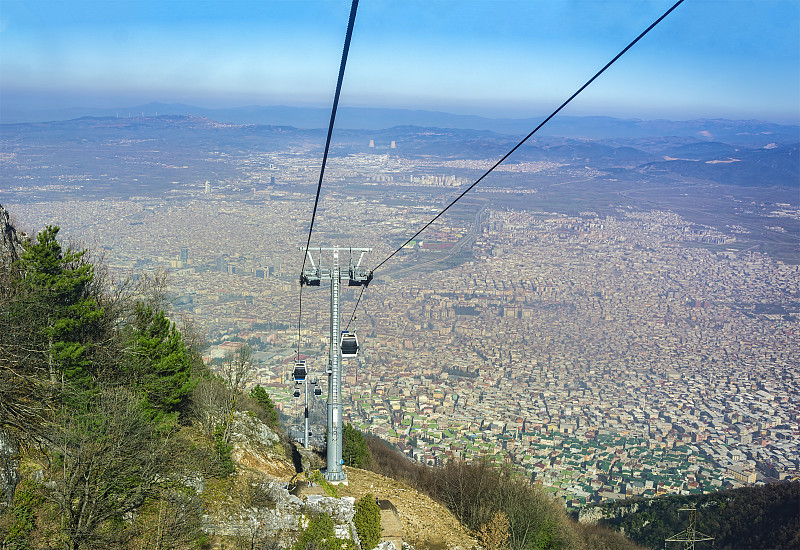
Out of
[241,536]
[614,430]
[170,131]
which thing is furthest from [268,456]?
[170,131]

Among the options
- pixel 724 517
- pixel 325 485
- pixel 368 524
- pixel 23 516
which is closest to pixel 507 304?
pixel 724 517

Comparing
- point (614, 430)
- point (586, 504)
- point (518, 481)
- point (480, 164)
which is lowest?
point (614, 430)

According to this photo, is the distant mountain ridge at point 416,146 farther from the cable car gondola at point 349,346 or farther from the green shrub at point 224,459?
the cable car gondola at point 349,346

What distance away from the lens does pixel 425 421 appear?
2240 inches

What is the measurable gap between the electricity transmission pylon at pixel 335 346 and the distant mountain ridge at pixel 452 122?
122100 millimetres

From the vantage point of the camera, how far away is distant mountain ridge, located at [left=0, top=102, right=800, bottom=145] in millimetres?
140625

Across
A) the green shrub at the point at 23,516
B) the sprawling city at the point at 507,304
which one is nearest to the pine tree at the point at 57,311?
the green shrub at the point at 23,516

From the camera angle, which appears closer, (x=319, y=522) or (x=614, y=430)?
(x=319, y=522)

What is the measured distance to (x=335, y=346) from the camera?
45.5ft

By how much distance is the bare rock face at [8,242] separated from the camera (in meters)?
15.9

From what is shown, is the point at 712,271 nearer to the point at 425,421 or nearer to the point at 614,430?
the point at 614,430

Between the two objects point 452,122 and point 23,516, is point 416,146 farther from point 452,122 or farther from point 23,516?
point 23,516

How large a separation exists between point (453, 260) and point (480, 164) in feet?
59.8

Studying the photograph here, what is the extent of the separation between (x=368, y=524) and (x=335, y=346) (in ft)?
12.0
